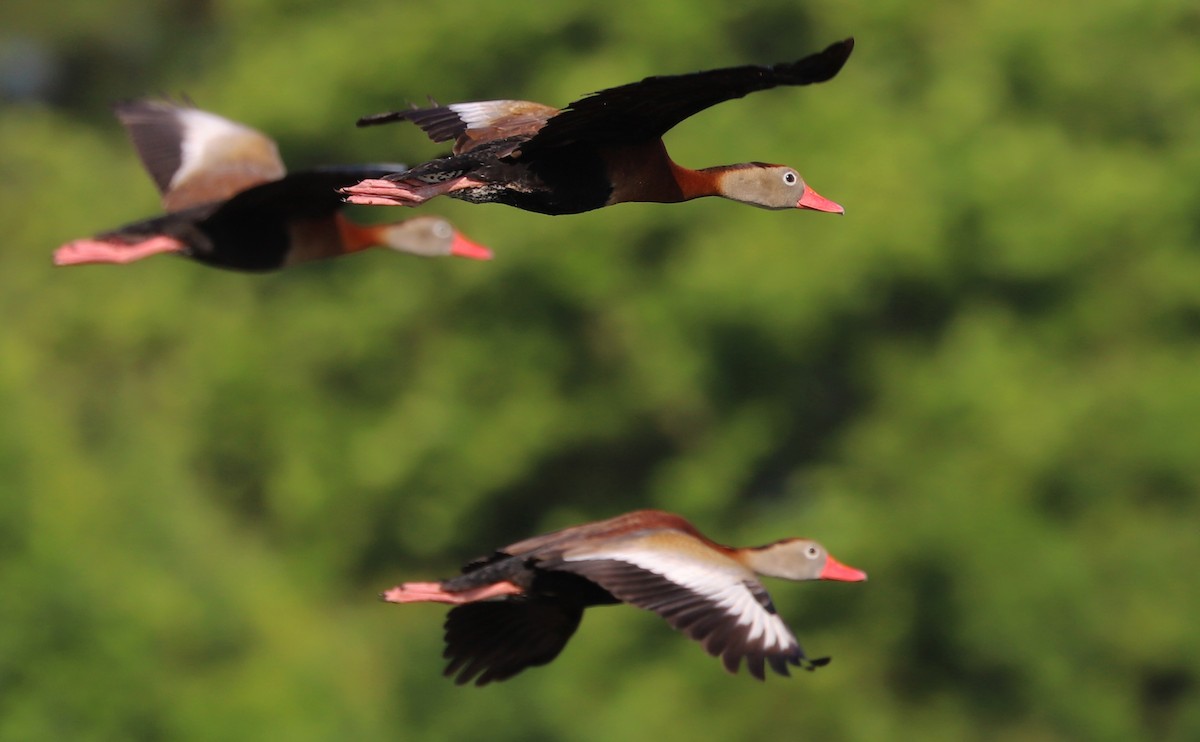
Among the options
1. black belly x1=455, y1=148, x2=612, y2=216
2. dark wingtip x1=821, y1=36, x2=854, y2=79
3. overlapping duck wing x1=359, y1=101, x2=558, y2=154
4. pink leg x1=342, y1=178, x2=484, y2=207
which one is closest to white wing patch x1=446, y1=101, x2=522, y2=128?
overlapping duck wing x1=359, y1=101, x2=558, y2=154

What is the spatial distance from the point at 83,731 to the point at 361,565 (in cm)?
1001

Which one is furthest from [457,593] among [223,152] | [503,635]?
Answer: [223,152]

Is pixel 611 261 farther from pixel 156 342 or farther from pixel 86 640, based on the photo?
pixel 86 640

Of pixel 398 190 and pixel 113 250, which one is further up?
pixel 398 190

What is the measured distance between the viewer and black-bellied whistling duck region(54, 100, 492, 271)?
11.2 m

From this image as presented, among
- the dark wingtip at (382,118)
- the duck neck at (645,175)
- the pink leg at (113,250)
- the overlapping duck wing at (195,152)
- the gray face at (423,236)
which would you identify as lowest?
the gray face at (423,236)

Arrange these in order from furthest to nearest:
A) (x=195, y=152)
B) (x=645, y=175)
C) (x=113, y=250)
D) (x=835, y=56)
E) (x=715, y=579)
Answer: (x=195, y=152), (x=113, y=250), (x=645, y=175), (x=715, y=579), (x=835, y=56)

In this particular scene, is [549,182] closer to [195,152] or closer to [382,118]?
[382,118]

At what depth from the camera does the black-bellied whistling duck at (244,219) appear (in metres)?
11.2

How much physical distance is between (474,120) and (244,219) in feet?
8.25

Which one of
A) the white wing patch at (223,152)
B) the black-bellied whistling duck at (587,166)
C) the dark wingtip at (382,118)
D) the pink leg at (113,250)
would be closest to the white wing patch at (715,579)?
the black-bellied whistling duck at (587,166)

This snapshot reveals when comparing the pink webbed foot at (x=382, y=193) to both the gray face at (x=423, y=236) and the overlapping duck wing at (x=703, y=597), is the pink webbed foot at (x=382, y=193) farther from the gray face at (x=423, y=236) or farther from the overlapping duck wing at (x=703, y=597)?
the gray face at (x=423, y=236)

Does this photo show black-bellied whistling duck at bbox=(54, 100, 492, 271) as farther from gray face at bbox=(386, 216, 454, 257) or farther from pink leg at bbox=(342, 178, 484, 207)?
pink leg at bbox=(342, 178, 484, 207)

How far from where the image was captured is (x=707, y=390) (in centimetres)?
2997
